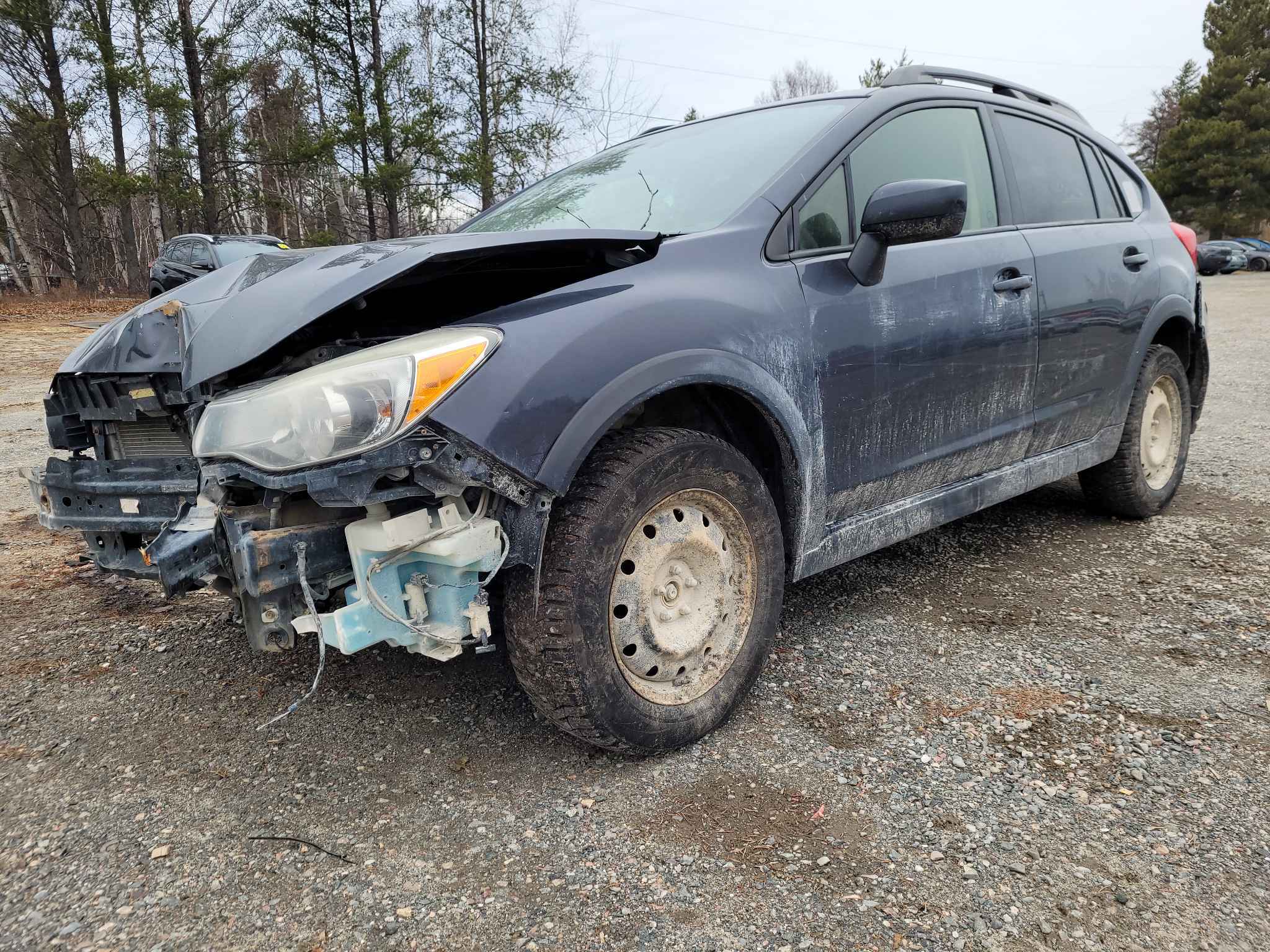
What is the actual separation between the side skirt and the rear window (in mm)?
943

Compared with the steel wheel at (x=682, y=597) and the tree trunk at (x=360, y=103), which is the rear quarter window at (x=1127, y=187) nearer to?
the steel wheel at (x=682, y=597)

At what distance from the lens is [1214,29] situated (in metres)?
42.0

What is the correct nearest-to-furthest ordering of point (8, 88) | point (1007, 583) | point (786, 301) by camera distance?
point (786, 301) → point (1007, 583) → point (8, 88)

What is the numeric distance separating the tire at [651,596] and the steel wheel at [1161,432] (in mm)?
2560

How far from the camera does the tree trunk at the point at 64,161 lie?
66.6 feet

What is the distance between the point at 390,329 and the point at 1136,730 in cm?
221

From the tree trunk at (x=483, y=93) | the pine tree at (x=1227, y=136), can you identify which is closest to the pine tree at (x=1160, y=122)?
the pine tree at (x=1227, y=136)

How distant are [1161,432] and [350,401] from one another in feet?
12.9

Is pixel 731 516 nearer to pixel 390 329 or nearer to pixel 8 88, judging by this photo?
pixel 390 329

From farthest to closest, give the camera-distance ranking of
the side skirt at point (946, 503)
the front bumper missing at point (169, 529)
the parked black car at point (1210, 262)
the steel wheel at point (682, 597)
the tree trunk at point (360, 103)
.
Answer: the tree trunk at point (360, 103) < the parked black car at point (1210, 262) < the side skirt at point (946, 503) < the steel wheel at point (682, 597) < the front bumper missing at point (169, 529)

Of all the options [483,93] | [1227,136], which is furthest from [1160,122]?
[483,93]

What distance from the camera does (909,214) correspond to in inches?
90.4

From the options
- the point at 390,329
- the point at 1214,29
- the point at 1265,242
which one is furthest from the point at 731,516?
the point at 1214,29

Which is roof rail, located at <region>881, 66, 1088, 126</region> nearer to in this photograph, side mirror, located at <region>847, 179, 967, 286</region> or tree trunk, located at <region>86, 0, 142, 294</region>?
side mirror, located at <region>847, 179, 967, 286</region>
